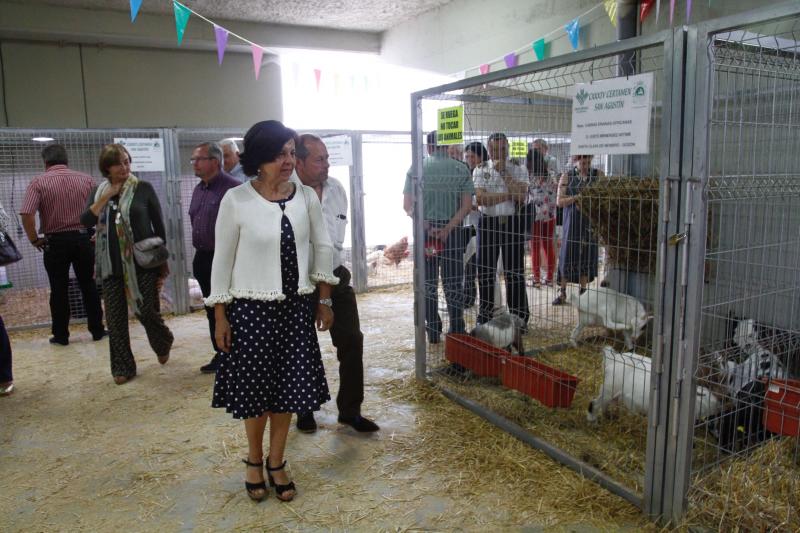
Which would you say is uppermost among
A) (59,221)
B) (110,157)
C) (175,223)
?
(110,157)

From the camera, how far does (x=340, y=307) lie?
3.29 m

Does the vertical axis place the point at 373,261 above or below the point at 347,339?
below

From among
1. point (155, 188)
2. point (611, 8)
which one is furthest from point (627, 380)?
point (155, 188)

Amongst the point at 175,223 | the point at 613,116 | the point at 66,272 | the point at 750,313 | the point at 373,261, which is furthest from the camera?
the point at 373,261

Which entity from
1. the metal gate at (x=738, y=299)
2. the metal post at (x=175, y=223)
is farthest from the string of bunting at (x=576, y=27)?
the metal post at (x=175, y=223)

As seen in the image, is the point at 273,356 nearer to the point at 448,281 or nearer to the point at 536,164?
the point at 448,281

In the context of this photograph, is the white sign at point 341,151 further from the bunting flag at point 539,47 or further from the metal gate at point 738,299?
the metal gate at point 738,299

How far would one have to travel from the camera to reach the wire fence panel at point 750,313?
2254 millimetres

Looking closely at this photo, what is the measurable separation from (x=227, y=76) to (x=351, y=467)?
28.4ft

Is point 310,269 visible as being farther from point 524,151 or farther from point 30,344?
point 30,344

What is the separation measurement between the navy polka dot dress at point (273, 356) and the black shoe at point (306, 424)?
34.5 inches

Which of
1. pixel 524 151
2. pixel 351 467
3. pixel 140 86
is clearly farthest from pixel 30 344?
pixel 140 86

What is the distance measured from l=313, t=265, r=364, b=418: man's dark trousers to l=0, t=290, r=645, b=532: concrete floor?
0.20 metres

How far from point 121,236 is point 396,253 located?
4.89 m
